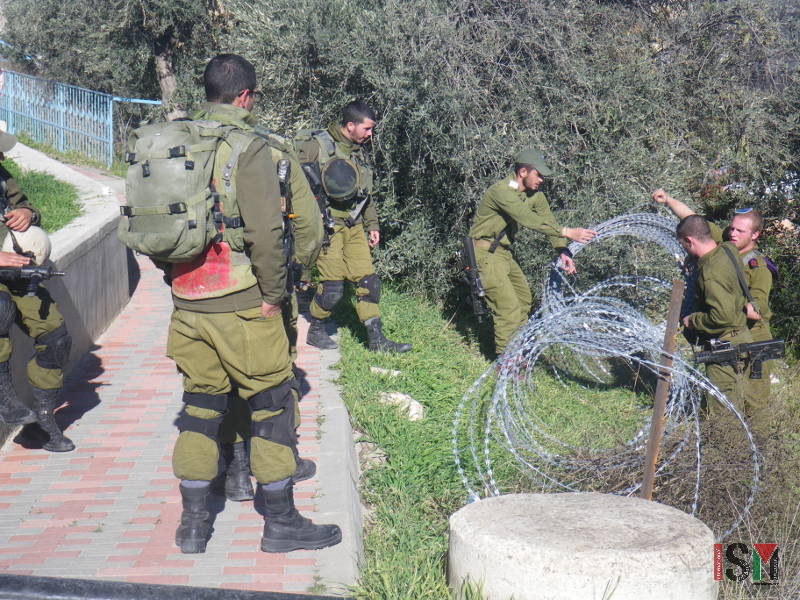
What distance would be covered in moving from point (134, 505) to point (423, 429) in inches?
A: 85.4

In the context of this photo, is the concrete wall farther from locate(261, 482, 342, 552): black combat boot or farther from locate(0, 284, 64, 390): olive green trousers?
locate(261, 482, 342, 552): black combat boot

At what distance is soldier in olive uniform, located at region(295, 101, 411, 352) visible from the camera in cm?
683

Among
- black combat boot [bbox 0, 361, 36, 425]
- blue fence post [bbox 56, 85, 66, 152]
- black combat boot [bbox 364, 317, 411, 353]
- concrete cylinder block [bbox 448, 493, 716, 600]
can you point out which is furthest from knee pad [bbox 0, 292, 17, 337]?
blue fence post [bbox 56, 85, 66, 152]

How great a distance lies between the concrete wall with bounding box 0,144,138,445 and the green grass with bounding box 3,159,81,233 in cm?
13

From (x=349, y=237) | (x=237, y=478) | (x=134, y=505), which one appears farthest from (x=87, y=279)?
(x=237, y=478)

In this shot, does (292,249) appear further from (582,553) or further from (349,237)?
(349,237)

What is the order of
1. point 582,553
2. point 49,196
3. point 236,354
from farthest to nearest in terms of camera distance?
point 49,196 < point 236,354 < point 582,553

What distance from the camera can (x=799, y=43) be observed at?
994 cm

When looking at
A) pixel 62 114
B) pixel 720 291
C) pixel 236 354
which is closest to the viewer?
pixel 236 354

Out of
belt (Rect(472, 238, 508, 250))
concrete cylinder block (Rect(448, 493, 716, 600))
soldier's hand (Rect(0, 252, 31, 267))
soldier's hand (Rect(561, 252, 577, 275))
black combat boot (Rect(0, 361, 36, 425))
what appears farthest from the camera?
belt (Rect(472, 238, 508, 250))

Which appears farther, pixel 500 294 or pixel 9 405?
pixel 500 294

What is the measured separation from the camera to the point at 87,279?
704 cm

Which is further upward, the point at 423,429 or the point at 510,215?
the point at 510,215

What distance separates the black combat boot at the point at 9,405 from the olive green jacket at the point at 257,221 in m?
1.49
